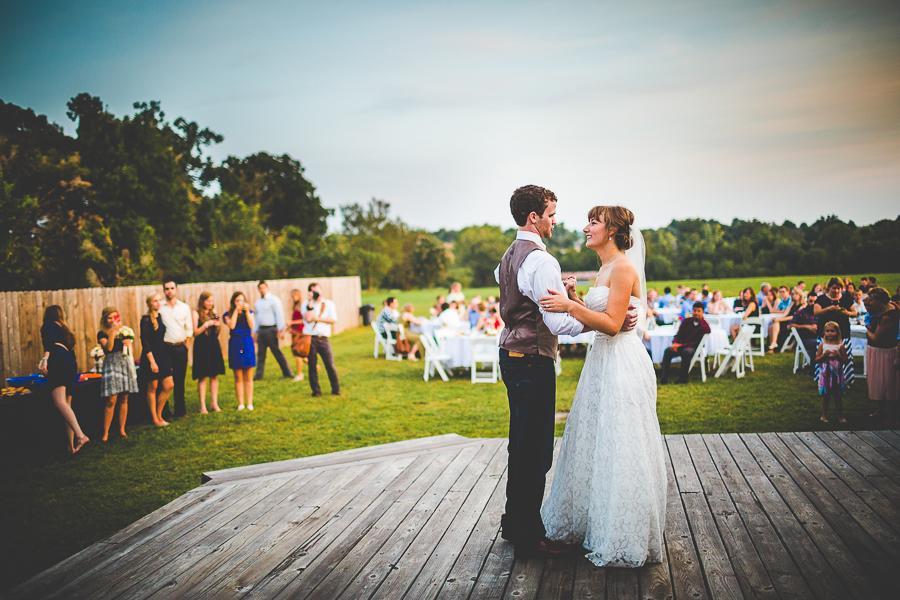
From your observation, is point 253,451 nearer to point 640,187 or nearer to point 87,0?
point 87,0

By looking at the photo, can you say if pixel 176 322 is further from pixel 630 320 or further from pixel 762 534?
pixel 762 534

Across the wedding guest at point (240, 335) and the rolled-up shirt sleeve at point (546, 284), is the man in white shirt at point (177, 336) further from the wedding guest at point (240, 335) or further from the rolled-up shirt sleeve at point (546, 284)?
the rolled-up shirt sleeve at point (546, 284)

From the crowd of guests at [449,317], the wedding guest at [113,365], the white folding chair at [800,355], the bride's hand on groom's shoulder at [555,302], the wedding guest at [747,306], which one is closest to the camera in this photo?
the bride's hand on groom's shoulder at [555,302]

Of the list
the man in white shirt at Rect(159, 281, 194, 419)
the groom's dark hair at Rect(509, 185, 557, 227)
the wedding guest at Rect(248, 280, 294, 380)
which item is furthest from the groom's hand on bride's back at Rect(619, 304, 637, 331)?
the wedding guest at Rect(248, 280, 294, 380)

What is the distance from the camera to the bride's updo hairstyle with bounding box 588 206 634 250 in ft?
8.93

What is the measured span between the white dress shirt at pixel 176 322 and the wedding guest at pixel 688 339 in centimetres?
771

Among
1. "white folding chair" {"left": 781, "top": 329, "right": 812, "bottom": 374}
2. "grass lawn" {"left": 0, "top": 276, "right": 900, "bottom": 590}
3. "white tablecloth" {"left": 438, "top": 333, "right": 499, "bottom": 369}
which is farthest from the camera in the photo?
"white tablecloth" {"left": 438, "top": 333, "right": 499, "bottom": 369}

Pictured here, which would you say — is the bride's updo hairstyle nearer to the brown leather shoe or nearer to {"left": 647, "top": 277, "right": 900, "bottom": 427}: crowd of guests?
the brown leather shoe

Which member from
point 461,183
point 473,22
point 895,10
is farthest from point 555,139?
point 461,183

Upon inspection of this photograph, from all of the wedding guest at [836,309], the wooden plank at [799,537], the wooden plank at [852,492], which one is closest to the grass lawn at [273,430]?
the wedding guest at [836,309]

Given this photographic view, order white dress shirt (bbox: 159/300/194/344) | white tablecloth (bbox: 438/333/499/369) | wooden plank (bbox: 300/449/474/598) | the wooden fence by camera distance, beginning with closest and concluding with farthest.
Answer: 1. wooden plank (bbox: 300/449/474/598)
2. white dress shirt (bbox: 159/300/194/344)
3. the wooden fence
4. white tablecloth (bbox: 438/333/499/369)

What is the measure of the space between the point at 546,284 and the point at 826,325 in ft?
17.5

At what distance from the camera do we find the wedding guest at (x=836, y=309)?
7.61 meters

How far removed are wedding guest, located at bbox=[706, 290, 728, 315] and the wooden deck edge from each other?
9.99m
